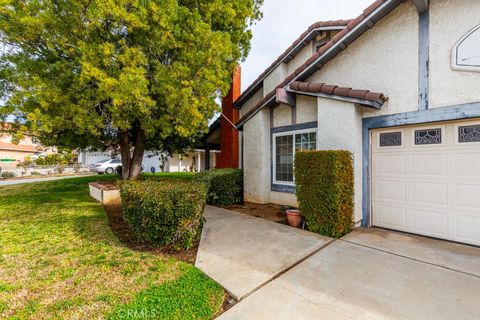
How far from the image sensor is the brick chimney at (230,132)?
12.4 metres

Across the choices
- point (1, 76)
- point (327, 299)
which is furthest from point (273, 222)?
point (1, 76)

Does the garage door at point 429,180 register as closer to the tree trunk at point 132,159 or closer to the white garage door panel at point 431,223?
the white garage door panel at point 431,223

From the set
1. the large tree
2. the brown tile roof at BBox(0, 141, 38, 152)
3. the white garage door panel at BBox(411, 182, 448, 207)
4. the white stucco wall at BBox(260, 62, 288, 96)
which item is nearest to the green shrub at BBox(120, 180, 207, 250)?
the large tree

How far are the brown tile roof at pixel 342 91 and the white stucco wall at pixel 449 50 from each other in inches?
42.2

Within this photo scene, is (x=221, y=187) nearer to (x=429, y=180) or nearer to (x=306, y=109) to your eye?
(x=306, y=109)

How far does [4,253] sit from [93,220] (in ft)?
7.10

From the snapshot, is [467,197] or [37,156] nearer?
[467,197]

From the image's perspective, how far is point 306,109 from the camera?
7809 mm

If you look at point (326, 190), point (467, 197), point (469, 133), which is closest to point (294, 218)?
point (326, 190)

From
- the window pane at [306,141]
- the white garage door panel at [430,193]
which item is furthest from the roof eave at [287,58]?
the white garage door panel at [430,193]

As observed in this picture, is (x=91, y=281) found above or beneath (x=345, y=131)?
beneath

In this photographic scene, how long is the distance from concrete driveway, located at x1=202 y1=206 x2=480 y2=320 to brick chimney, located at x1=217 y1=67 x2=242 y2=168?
25.3 ft

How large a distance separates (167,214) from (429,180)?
5995 millimetres

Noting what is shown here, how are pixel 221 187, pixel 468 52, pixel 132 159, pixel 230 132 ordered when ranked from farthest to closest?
1. pixel 230 132
2. pixel 132 159
3. pixel 221 187
4. pixel 468 52
